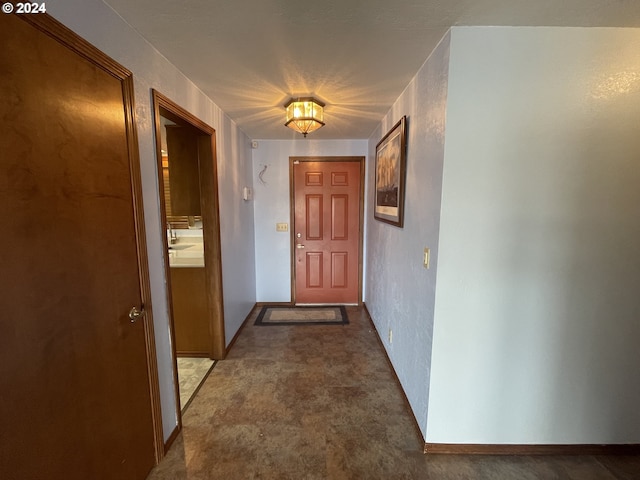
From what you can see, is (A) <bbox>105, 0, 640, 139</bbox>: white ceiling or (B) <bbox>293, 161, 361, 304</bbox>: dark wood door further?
(B) <bbox>293, 161, 361, 304</bbox>: dark wood door

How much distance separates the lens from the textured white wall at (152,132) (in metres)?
1.06

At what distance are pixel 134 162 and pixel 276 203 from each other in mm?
2279

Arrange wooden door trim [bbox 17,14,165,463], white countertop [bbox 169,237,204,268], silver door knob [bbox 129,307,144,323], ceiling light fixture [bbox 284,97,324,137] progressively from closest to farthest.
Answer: wooden door trim [bbox 17,14,165,463] < silver door knob [bbox 129,307,144,323] < ceiling light fixture [bbox 284,97,324,137] < white countertop [bbox 169,237,204,268]

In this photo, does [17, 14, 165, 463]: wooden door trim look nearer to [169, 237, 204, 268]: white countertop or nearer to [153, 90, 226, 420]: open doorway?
[153, 90, 226, 420]: open doorway

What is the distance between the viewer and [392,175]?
2152 mm

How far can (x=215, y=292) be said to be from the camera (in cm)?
231

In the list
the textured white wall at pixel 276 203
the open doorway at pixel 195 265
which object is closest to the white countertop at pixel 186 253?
the open doorway at pixel 195 265

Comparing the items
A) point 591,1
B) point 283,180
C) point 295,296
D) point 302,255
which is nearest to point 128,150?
point 591,1

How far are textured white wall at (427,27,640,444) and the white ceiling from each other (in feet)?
0.38

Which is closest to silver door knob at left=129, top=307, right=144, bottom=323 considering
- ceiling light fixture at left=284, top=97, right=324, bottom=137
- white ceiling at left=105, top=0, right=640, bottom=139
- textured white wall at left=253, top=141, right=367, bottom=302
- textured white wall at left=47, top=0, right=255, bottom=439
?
textured white wall at left=47, top=0, right=255, bottom=439

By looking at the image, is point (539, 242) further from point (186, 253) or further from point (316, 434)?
point (186, 253)

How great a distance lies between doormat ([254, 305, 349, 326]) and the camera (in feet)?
10.5

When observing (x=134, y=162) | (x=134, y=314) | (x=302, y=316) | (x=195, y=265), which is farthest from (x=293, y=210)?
(x=134, y=314)

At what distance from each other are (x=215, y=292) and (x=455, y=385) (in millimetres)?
1866
